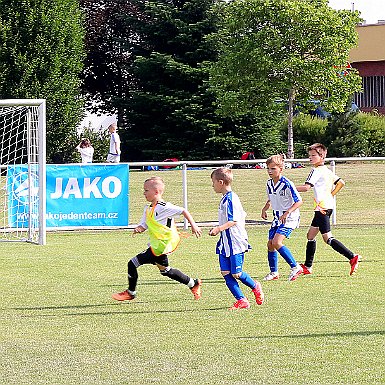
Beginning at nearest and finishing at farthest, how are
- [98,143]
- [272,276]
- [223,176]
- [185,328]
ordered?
[185,328] → [223,176] → [272,276] → [98,143]

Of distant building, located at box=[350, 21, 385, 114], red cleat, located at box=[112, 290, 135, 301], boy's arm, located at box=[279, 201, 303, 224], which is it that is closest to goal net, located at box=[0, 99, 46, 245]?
boy's arm, located at box=[279, 201, 303, 224]

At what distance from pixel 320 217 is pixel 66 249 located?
5.59 metres

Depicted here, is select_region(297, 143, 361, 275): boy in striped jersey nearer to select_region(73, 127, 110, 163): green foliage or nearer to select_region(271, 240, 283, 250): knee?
select_region(271, 240, 283, 250): knee

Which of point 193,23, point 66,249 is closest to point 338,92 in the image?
point 193,23

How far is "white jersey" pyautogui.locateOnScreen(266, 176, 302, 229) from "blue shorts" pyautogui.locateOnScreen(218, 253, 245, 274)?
2.31m

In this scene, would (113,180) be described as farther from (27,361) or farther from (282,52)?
(282,52)

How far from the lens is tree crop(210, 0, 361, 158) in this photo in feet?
A: 159

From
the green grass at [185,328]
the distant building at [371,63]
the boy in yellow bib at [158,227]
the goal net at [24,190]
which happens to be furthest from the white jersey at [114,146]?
the distant building at [371,63]

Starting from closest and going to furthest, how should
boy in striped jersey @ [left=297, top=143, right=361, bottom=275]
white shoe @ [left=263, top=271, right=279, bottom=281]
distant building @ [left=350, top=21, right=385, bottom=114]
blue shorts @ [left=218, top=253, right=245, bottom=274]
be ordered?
blue shorts @ [left=218, top=253, right=245, bottom=274] → white shoe @ [left=263, top=271, right=279, bottom=281] → boy in striped jersey @ [left=297, top=143, right=361, bottom=275] → distant building @ [left=350, top=21, right=385, bottom=114]

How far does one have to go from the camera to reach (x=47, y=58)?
4403cm

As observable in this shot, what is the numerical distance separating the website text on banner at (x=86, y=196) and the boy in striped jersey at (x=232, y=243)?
35.4 feet

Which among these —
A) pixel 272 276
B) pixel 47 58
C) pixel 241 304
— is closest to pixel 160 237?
pixel 241 304

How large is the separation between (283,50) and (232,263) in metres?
40.3

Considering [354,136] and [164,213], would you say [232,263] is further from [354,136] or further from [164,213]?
[354,136]
